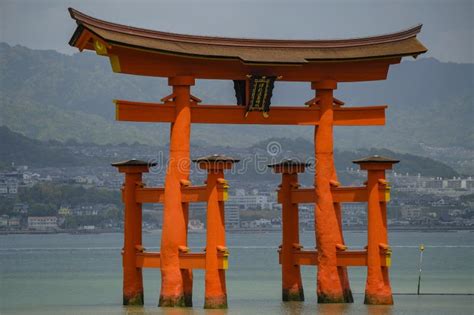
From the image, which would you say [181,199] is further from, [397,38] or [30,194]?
[30,194]

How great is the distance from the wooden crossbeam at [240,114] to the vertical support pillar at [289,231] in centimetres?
153

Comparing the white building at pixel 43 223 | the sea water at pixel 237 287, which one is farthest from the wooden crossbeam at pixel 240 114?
the white building at pixel 43 223

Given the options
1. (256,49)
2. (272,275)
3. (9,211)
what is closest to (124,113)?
(256,49)

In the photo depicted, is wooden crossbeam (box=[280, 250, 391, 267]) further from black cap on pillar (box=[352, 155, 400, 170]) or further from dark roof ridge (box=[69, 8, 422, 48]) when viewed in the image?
dark roof ridge (box=[69, 8, 422, 48])

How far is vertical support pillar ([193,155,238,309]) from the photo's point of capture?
36781 millimetres

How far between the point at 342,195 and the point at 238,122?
3739mm

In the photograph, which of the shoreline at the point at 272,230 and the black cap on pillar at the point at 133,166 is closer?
the black cap on pillar at the point at 133,166

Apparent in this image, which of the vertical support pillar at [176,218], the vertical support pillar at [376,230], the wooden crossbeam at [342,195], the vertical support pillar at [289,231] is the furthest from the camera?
the vertical support pillar at [289,231]

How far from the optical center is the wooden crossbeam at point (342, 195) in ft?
126

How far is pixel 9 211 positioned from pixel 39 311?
152 m

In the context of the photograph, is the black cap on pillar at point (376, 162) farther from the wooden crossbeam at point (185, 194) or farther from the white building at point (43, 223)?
the white building at point (43, 223)

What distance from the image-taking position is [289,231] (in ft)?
132

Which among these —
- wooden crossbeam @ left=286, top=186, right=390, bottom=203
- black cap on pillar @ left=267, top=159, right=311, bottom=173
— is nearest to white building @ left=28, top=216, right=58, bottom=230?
black cap on pillar @ left=267, top=159, right=311, bottom=173

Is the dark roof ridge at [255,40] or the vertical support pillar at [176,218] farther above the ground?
the dark roof ridge at [255,40]
